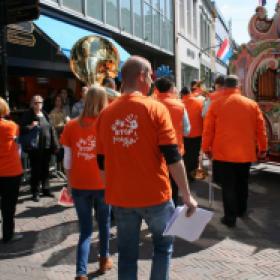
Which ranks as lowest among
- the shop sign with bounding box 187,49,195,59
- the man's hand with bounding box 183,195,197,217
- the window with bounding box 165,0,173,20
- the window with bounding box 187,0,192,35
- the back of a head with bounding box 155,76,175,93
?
the man's hand with bounding box 183,195,197,217

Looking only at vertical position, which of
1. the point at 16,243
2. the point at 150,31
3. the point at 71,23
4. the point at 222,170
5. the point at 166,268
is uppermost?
the point at 150,31

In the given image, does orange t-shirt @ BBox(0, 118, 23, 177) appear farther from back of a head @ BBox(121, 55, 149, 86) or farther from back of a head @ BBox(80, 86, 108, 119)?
back of a head @ BBox(121, 55, 149, 86)

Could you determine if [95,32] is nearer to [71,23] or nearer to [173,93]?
[71,23]

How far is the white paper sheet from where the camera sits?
113 inches

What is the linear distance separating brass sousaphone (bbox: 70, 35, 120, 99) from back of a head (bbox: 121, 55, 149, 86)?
4277mm

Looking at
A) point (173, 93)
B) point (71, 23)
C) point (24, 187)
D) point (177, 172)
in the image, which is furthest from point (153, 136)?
point (71, 23)

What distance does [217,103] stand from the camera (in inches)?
212

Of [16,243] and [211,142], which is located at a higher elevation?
[211,142]

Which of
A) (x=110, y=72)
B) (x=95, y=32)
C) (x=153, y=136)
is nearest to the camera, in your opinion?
(x=153, y=136)

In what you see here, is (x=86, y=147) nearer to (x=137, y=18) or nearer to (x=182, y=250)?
(x=182, y=250)

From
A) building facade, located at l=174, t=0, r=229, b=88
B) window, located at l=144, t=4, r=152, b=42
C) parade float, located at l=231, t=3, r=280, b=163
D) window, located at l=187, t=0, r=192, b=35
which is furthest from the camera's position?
window, located at l=187, t=0, r=192, b=35

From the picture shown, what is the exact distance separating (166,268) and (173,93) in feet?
8.71

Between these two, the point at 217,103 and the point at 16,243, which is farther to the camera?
the point at 217,103

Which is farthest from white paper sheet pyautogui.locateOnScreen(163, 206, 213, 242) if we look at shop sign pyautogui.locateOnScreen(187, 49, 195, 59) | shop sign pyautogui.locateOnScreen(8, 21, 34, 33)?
shop sign pyautogui.locateOnScreen(187, 49, 195, 59)
